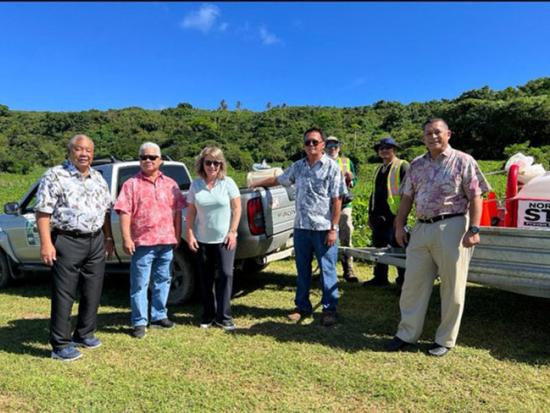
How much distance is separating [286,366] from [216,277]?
1329 mm

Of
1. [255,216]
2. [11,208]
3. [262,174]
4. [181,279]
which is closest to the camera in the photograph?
[255,216]

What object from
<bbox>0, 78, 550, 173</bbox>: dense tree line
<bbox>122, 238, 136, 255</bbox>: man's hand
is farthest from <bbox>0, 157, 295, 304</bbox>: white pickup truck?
<bbox>0, 78, 550, 173</bbox>: dense tree line

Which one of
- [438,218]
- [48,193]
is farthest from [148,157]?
[438,218]

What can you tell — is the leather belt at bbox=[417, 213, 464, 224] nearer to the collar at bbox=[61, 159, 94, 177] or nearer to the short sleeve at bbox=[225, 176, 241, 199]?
the short sleeve at bbox=[225, 176, 241, 199]

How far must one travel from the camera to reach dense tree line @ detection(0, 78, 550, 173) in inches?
1799

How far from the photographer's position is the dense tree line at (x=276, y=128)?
150ft

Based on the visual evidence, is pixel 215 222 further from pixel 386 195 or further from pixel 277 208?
pixel 386 195

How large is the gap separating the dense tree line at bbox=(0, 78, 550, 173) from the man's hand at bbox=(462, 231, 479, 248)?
113ft

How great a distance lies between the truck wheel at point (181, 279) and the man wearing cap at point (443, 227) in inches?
97.2

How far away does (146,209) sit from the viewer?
4.46m

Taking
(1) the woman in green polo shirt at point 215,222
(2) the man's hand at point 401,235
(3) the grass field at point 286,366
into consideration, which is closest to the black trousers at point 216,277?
(1) the woman in green polo shirt at point 215,222

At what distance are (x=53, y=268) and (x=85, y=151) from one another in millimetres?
1011

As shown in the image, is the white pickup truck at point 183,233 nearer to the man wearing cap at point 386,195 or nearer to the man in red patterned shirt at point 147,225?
the man in red patterned shirt at point 147,225

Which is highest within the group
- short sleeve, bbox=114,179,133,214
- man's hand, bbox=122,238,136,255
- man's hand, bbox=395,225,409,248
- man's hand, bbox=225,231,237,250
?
short sleeve, bbox=114,179,133,214
